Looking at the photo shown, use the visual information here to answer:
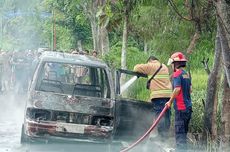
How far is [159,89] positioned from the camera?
967 centimetres

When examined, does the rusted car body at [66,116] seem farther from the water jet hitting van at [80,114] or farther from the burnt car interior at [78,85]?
the burnt car interior at [78,85]

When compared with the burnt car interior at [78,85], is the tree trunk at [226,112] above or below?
below

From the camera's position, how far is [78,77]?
13430 mm

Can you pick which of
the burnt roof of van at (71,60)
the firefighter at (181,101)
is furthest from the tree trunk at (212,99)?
the burnt roof of van at (71,60)

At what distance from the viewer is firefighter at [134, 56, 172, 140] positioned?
959 cm

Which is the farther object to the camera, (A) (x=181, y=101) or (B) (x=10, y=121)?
(B) (x=10, y=121)

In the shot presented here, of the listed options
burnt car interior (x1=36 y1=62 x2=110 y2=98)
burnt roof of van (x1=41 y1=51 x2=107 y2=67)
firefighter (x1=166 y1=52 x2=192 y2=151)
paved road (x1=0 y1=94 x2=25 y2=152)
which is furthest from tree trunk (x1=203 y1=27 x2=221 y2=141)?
paved road (x1=0 y1=94 x2=25 y2=152)

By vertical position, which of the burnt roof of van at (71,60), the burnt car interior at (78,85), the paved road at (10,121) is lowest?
the paved road at (10,121)

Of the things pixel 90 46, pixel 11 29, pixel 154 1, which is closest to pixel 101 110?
pixel 154 1

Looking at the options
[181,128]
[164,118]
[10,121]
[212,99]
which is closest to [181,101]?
[181,128]

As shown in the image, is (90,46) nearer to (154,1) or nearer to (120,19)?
(120,19)

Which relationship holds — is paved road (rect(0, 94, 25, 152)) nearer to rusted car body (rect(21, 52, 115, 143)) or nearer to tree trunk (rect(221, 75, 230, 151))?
rusted car body (rect(21, 52, 115, 143))

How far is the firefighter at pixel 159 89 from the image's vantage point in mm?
9586

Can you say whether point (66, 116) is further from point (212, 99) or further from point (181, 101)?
point (212, 99)
